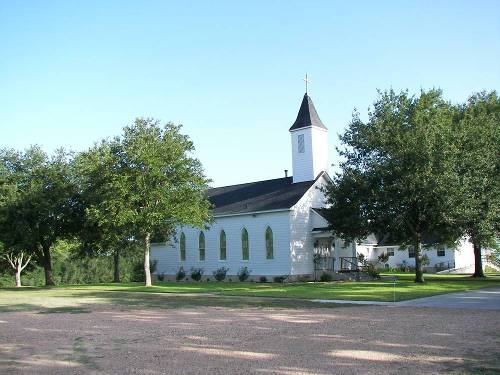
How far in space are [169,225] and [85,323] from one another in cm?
1729

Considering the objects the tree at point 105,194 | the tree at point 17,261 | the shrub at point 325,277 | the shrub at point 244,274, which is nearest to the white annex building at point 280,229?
the shrub at point 244,274

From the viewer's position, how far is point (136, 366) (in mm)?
9547

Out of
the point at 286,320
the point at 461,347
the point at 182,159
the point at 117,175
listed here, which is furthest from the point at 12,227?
the point at 461,347

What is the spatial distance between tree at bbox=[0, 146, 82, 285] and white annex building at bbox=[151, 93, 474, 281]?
9.33 meters

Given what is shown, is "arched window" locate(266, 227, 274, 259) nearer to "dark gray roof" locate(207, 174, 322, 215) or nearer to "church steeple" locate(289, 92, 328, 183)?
"dark gray roof" locate(207, 174, 322, 215)

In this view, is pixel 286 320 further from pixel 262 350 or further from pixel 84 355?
pixel 84 355

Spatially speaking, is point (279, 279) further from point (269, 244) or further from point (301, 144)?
point (301, 144)

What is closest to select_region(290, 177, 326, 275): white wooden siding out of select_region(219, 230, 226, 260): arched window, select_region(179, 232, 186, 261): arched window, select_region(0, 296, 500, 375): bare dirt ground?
select_region(219, 230, 226, 260): arched window

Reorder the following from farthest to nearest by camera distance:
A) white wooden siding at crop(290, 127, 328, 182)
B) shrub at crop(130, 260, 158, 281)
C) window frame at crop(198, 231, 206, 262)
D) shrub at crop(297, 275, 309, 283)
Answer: shrub at crop(130, 260, 158, 281)
window frame at crop(198, 231, 206, 262)
white wooden siding at crop(290, 127, 328, 182)
shrub at crop(297, 275, 309, 283)

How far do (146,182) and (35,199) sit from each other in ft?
30.4

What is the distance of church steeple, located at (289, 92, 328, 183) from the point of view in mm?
39312

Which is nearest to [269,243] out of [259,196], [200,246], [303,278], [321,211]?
[303,278]

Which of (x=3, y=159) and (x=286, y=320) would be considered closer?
(x=286, y=320)

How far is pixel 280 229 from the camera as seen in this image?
36.6m
